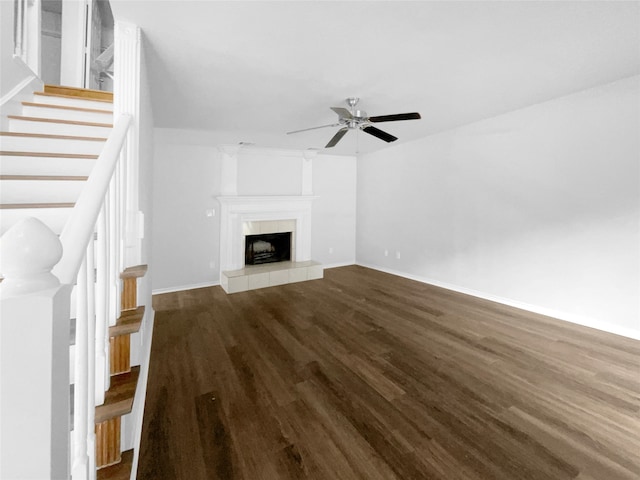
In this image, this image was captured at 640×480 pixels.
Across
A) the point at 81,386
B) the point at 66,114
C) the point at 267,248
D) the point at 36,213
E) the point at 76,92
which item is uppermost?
the point at 76,92

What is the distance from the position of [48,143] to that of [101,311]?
6.73 ft

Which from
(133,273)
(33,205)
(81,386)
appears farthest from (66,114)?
(81,386)

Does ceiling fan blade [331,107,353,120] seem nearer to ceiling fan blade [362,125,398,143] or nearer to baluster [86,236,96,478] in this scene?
ceiling fan blade [362,125,398,143]

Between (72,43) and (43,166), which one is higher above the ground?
(72,43)

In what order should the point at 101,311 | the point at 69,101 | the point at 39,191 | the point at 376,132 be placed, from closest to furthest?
the point at 101,311 → the point at 39,191 → the point at 69,101 → the point at 376,132

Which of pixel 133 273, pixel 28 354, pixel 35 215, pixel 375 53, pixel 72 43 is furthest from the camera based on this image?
pixel 72 43

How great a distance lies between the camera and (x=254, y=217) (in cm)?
565

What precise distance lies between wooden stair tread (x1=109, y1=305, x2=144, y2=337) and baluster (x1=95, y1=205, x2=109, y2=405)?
9 cm

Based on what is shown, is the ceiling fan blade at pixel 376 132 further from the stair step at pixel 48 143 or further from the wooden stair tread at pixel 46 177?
the wooden stair tread at pixel 46 177

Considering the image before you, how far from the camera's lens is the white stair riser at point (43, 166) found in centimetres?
202

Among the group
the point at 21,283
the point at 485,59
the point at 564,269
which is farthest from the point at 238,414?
the point at 564,269

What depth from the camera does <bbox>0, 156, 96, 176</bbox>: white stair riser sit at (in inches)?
79.6

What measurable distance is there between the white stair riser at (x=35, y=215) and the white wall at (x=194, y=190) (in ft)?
10.0

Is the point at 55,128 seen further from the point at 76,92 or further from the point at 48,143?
the point at 76,92
